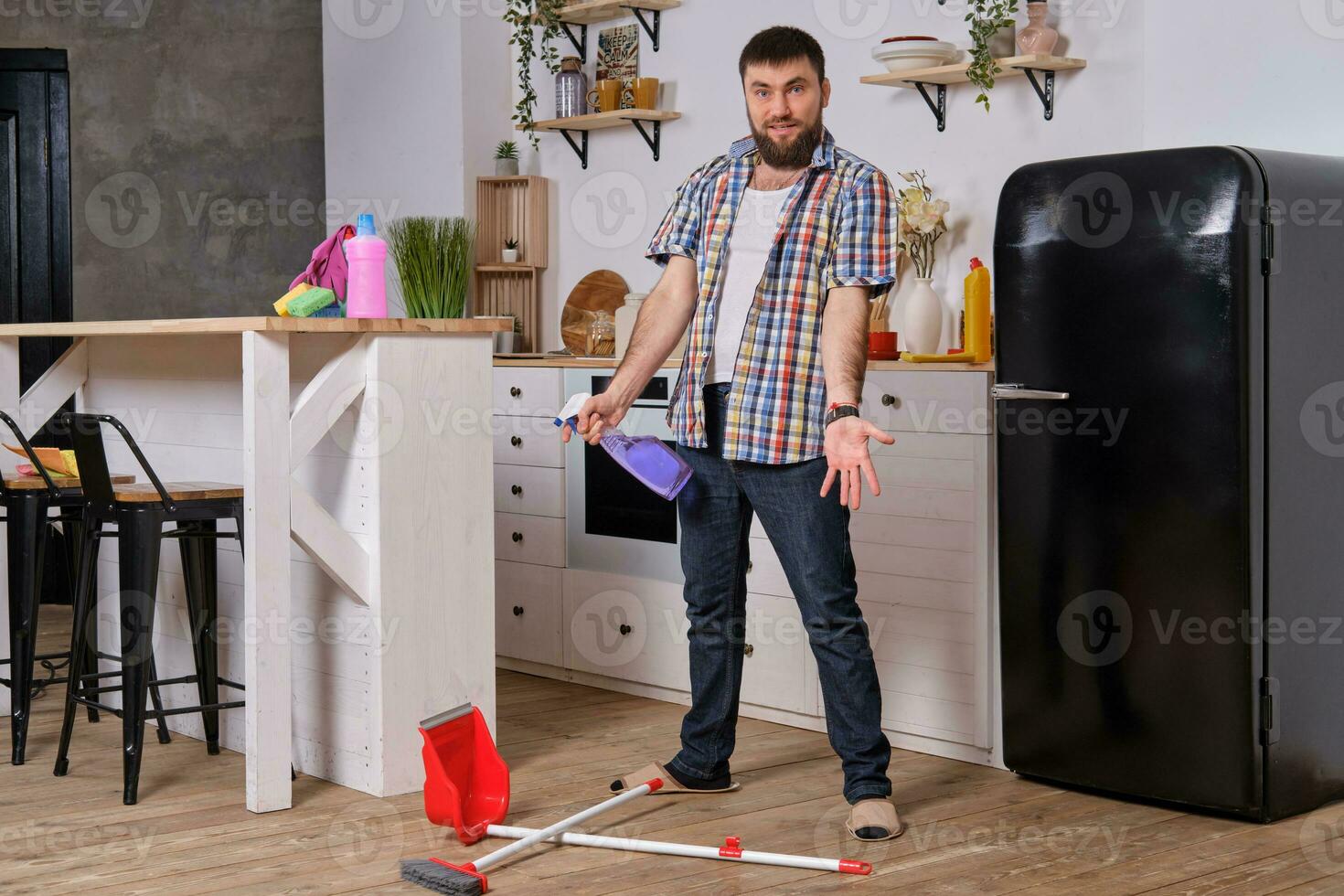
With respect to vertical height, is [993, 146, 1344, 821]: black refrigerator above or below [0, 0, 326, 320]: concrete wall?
below

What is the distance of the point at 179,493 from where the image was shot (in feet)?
10.8

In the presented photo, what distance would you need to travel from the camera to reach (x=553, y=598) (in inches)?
185

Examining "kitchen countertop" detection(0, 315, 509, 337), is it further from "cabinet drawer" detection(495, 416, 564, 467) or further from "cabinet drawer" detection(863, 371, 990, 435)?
"cabinet drawer" detection(495, 416, 564, 467)

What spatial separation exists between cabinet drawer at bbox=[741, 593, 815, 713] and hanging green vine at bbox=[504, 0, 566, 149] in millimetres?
2157

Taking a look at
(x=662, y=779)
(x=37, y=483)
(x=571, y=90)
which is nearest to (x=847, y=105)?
(x=571, y=90)

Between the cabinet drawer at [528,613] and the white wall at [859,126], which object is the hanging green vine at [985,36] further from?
the cabinet drawer at [528,613]

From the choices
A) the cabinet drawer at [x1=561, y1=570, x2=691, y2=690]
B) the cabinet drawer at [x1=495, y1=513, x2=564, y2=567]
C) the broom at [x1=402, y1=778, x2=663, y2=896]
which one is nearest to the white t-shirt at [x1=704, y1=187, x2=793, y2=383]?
the broom at [x1=402, y1=778, x2=663, y2=896]

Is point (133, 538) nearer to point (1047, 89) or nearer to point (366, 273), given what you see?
point (366, 273)

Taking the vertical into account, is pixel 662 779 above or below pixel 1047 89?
below

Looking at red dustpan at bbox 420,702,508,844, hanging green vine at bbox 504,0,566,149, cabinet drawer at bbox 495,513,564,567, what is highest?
hanging green vine at bbox 504,0,566,149

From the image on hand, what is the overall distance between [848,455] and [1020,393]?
28.2 inches

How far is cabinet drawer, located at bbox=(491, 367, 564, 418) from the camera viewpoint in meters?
4.60

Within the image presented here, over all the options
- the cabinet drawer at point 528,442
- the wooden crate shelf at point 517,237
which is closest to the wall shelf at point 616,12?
the wooden crate shelf at point 517,237

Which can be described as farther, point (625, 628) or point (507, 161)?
point (507, 161)
